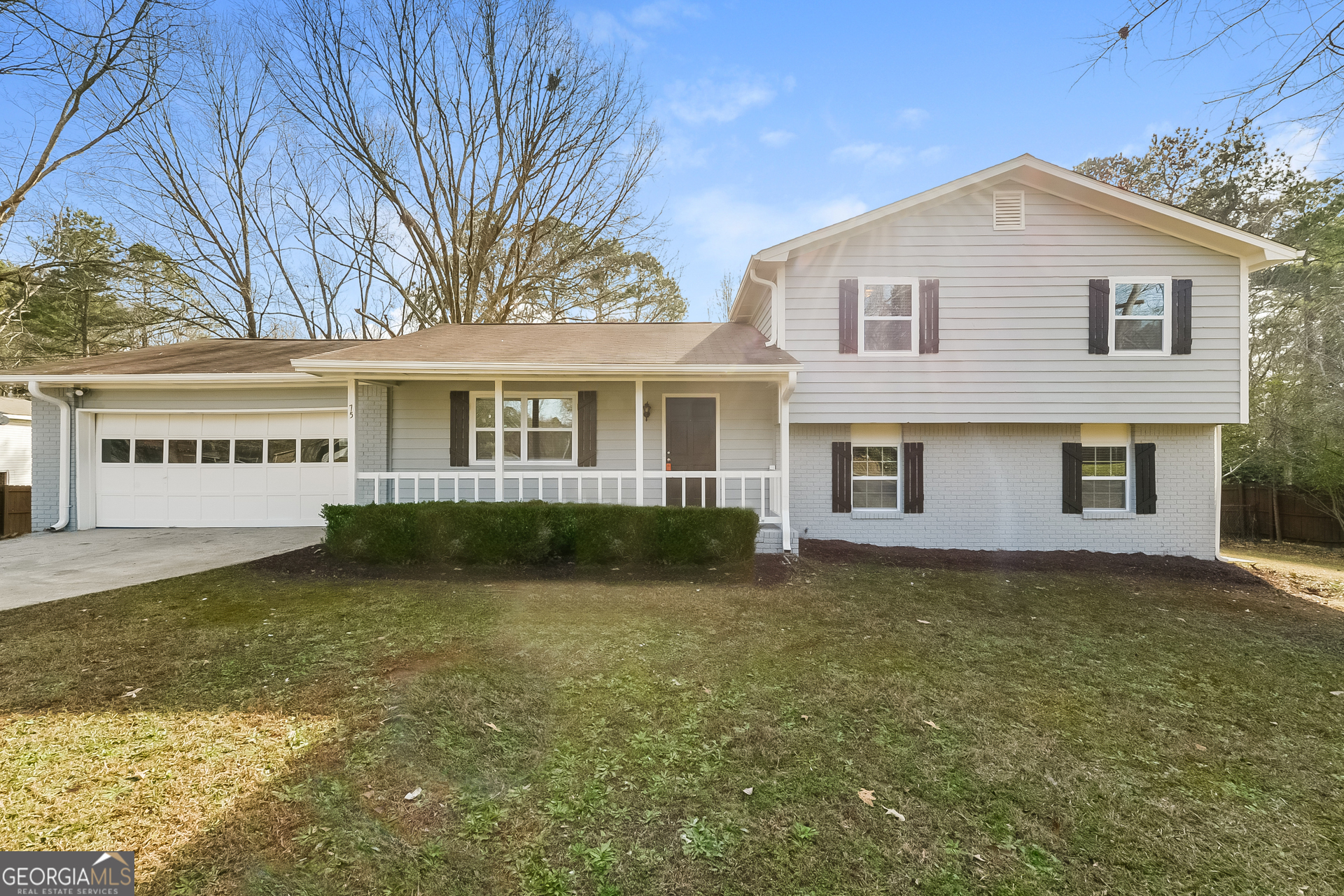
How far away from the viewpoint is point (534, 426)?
991 cm

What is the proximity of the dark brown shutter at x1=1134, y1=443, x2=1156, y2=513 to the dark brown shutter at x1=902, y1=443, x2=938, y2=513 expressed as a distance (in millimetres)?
3460

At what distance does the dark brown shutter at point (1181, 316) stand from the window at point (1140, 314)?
0.08m

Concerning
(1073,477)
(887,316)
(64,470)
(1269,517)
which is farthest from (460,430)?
(1269,517)

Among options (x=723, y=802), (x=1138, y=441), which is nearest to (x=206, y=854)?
(x=723, y=802)

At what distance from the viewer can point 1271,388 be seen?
43.7 feet

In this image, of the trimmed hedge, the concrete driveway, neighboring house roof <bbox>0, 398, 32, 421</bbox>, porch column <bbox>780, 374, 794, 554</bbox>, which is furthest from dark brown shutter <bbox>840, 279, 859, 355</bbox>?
neighboring house roof <bbox>0, 398, 32, 421</bbox>

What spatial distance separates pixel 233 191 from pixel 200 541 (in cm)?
1451

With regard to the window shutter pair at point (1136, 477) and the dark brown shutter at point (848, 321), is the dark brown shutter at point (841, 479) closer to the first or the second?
the dark brown shutter at point (848, 321)

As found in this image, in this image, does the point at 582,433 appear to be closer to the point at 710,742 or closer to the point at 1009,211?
the point at 710,742

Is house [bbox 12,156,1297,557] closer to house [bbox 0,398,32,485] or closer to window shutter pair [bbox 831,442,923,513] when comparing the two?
window shutter pair [bbox 831,442,923,513]

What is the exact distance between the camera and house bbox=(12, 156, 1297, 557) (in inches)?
353

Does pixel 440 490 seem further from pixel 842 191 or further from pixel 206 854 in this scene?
pixel 842 191

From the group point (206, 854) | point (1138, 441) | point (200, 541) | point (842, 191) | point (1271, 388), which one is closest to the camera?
point (206, 854)

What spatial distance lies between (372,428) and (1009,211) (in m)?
10.9
